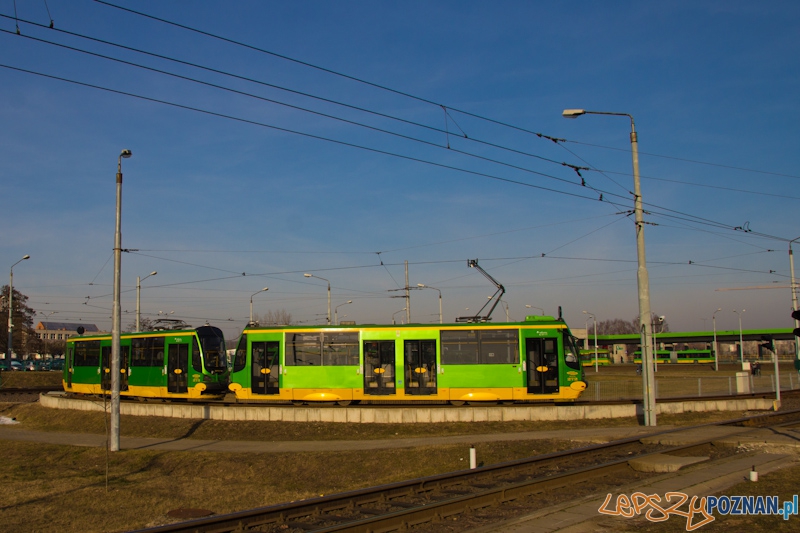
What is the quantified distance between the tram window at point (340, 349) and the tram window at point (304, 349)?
0.27 m

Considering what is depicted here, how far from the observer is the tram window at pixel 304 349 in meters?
26.1

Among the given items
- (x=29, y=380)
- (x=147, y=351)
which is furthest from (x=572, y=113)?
(x=29, y=380)

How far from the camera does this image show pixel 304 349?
1032 inches

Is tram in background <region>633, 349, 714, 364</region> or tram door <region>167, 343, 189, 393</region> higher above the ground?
tram door <region>167, 343, 189, 393</region>

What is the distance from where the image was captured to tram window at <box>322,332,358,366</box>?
84.8ft

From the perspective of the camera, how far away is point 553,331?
25.2 meters

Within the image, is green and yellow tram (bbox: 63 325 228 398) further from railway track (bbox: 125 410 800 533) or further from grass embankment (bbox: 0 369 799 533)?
railway track (bbox: 125 410 800 533)

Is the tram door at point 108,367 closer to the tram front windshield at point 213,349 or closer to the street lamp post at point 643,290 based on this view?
the tram front windshield at point 213,349

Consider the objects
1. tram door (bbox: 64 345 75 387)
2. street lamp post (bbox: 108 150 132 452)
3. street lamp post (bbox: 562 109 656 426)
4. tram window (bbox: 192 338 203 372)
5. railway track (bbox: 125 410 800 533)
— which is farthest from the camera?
tram door (bbox: 64 345 75 387)

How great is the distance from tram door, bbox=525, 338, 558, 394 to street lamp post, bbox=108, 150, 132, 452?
14.7 metres

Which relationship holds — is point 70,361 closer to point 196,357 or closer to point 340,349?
point 196,357

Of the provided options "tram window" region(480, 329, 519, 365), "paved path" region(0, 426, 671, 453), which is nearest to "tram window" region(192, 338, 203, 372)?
"paved path" region(0, 426, 671, 453)

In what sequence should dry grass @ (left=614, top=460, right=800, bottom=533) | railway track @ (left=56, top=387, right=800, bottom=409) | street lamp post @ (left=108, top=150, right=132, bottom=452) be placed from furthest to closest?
railway track @ (left=56, top=387, right=800, bottom=409) → street lamp post @ (left=108, top=150, right=132, bottom=452) → dry grass @ (left=614, top=460, right=800, bottom=533)

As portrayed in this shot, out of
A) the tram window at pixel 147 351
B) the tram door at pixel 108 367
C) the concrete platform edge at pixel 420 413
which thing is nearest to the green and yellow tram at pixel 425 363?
the concrete platform edge at pixel 420 413
